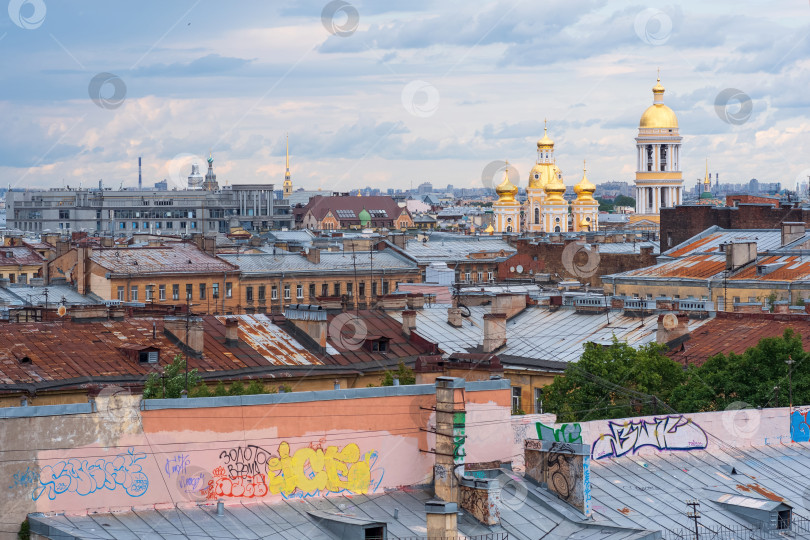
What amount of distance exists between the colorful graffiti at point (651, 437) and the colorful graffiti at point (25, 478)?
23.4 feet

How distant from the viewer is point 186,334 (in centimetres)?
3108

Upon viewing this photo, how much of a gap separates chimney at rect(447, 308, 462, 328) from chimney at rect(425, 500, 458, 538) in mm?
21550

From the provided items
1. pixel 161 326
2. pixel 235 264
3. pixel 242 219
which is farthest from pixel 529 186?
pixel 161 326

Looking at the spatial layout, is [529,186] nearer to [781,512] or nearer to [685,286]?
[685,286]

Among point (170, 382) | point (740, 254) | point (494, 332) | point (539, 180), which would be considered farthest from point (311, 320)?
point (539, 180)

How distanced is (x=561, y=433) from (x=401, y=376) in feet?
34.5

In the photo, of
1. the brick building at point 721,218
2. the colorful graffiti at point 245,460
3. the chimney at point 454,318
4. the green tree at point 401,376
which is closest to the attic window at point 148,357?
the green tree at point 401,376

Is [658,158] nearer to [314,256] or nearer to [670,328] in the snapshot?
[314,256]

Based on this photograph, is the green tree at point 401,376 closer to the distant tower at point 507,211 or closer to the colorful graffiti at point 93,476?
the colorful graffiti at point 93,476

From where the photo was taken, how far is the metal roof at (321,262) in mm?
64625

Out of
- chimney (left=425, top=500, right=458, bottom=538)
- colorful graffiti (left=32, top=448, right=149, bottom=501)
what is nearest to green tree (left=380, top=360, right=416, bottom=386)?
chimney (left=425, top=500, right=458, bottom=538)

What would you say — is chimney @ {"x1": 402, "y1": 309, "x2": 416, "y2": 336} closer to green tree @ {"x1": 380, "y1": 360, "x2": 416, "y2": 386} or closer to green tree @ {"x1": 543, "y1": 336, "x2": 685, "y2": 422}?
green tree @ {"x1": 380, "y1": 360, "x2": 416, "y2": 386}

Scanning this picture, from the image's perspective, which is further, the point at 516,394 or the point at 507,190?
the point at 507,190

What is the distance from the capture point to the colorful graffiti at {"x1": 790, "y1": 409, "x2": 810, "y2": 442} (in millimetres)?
21719
